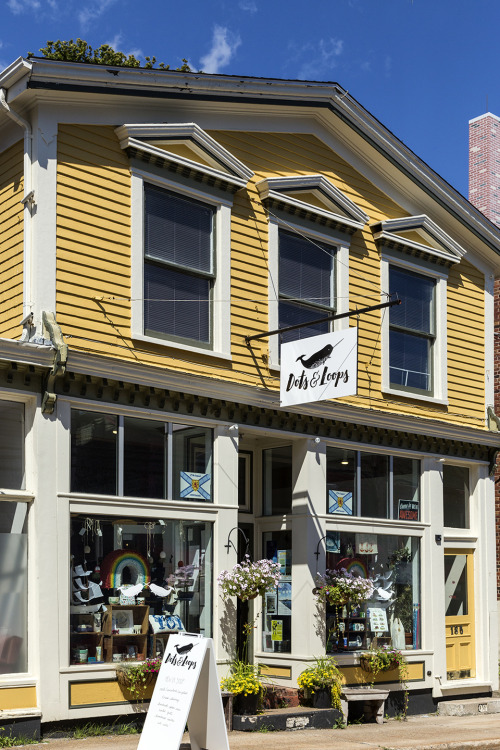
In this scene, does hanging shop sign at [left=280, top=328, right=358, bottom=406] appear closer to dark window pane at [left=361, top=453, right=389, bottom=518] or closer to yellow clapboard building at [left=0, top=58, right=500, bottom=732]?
yellow clapboard building at [left=0, top=58, right=500, bottom=732]

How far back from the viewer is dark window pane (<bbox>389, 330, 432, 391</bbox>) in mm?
16531

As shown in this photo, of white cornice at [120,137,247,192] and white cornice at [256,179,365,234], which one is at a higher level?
white cornice at [120,137,247,192]

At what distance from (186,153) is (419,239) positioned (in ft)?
17.3

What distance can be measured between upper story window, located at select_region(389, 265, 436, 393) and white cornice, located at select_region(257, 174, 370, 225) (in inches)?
52.9

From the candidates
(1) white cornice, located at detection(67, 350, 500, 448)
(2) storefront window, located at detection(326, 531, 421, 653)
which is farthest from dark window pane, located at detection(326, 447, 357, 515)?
(1) white cornice, located at detection(67, 350, 500, 448)

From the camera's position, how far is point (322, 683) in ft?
45.6

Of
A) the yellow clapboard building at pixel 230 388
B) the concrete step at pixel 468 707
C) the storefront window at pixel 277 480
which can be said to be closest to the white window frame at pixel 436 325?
the yellow clapboard building at pixel 230 388

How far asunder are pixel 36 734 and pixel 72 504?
253cm

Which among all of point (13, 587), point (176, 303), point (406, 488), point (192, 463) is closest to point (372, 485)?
point (406, 488)

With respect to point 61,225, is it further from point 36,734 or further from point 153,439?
point 36,734

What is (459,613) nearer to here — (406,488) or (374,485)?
(406,488)

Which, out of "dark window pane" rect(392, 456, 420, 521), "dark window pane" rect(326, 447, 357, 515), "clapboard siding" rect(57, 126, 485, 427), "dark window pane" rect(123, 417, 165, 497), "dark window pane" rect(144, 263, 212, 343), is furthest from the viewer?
"dark window pane" rect(392, 456, 420, 521)

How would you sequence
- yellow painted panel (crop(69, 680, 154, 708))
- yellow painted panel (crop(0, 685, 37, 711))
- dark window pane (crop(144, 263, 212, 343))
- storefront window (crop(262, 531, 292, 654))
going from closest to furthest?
yellow painted panel (crop(0, 685, 37, 711)) → yellow painted panel (crop(69, 680, 154, 708)) → dark window pane (crop(144, 263, 212, 343)) → storefront window (crop(262, 531, 292, 654))

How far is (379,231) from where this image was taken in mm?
16406
